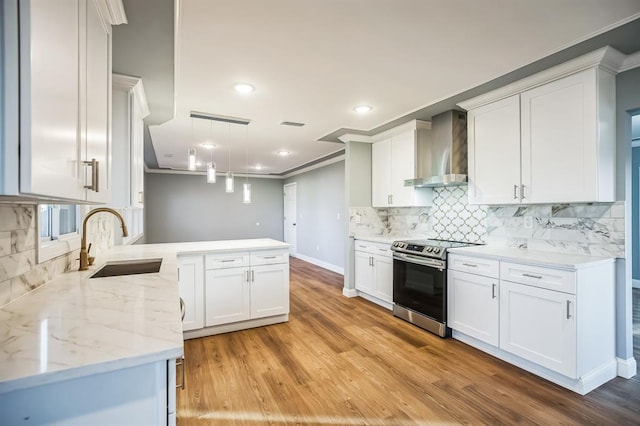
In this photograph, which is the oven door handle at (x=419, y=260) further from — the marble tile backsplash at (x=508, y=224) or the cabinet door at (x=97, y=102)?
the cabinet door at (x=97, y=102)

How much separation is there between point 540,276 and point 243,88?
9.50 feet

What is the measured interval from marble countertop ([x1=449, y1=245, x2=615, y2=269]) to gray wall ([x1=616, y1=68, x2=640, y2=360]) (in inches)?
7.0

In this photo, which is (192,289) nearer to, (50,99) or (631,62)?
(50,99)

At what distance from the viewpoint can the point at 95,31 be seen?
1305mm

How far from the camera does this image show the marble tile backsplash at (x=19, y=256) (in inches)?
48.4

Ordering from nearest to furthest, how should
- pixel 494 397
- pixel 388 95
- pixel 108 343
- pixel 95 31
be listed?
pixel 108 343
pixel 95 31
pixel 494 397
pixel 388 95

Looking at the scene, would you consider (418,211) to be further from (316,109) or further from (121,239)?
(121,239)

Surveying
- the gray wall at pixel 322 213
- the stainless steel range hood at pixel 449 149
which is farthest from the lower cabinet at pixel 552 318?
the gray wall at pixel 322 213

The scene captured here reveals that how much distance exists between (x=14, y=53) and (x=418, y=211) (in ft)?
13.8

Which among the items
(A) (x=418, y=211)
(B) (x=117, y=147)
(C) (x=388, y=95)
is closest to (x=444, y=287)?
(A) (x=418, y=211)

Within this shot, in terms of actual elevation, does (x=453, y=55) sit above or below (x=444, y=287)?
above

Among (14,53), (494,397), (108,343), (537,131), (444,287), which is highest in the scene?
(537,131)

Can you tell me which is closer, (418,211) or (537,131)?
(537,131)

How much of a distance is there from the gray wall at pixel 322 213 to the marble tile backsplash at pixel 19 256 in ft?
15.6
